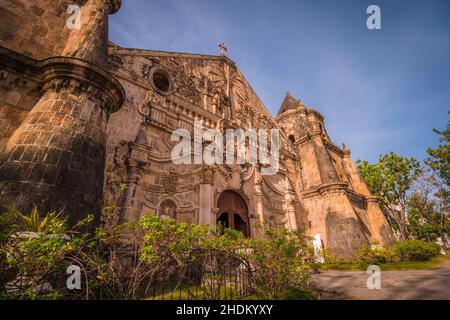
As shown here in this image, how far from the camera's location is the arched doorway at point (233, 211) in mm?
10797

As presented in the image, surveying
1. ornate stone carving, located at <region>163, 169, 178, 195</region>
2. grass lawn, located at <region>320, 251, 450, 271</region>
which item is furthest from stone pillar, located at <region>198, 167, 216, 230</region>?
grass lawn, located at <region>320, 251, 450, 271</region>

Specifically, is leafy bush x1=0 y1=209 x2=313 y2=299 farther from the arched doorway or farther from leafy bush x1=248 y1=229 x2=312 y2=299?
the arched doorway

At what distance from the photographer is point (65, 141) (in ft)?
16.6

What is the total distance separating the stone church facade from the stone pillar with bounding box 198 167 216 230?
4 centimetres

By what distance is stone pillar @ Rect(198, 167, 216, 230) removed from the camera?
29.2 feet

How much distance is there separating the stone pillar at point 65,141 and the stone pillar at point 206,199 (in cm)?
439

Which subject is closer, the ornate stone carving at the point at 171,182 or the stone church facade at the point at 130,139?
the stone church facade at the point at 130,139

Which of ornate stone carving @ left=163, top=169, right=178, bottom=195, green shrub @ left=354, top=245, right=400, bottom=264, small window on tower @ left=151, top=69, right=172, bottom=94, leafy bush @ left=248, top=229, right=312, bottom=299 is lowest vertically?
green shrub @ left=354, top=245, right=400, bottom=264

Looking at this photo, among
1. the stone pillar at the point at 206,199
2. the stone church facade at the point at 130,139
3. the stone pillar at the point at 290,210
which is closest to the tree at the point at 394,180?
the stone church facade at the point at 130,139

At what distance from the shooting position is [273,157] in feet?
52.3

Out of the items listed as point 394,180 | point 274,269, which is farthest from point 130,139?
point 394,180

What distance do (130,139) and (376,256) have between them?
1384 centimetres

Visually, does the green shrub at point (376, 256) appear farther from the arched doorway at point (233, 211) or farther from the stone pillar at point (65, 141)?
the stone pillar at point (65, 141)
